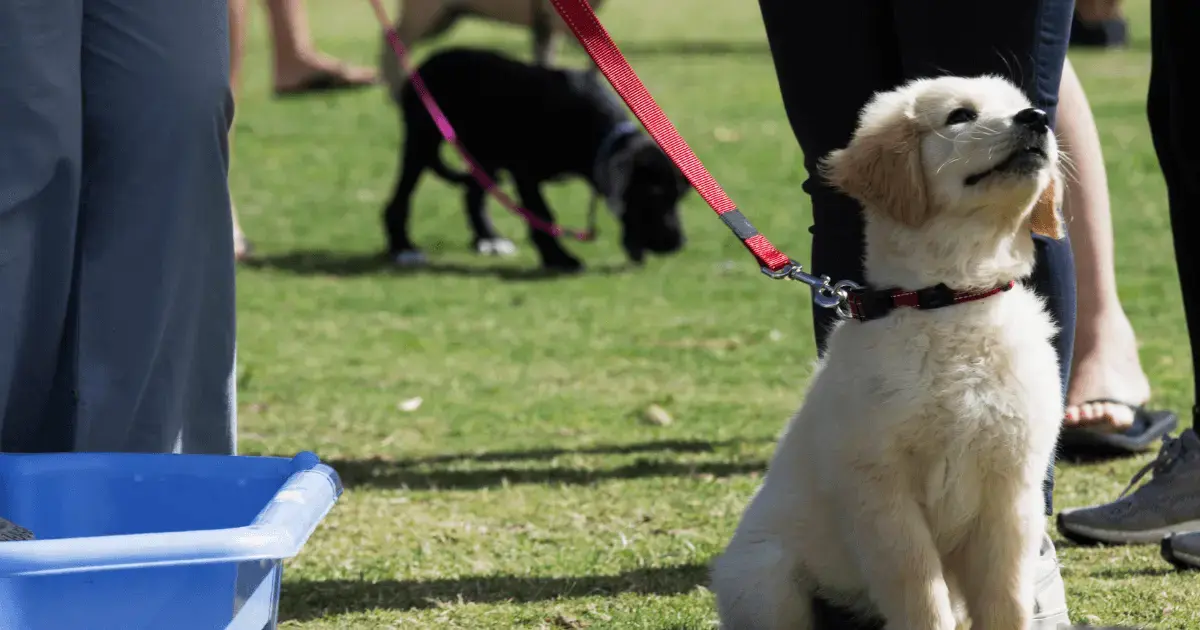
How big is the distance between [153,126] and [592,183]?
14.7ft

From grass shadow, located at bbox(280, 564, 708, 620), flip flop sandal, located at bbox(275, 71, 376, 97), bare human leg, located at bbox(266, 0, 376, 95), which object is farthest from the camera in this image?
flip flop sandal, located at bbox(275, 71, 376, 97)

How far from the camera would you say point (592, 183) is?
21.9 ft

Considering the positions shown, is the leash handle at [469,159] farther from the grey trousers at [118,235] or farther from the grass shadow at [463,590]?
the grey trousers at [118,235]

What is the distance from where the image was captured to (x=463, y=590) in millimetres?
2609

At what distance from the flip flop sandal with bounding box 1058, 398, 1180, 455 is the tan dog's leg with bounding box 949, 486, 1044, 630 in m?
1.35

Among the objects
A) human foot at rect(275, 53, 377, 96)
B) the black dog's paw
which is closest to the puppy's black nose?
the black dog's paw

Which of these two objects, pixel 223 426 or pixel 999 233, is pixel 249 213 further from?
pixel 999 233

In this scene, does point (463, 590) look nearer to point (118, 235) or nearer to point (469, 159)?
point (118, 235)

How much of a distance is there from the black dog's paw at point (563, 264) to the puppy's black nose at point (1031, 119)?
14.5 ft

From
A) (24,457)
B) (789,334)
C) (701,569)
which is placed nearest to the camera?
(24,457)

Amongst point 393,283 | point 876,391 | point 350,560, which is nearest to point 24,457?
point 350,560

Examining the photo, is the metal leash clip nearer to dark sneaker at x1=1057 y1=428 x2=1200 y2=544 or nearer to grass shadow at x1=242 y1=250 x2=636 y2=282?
dark sneaker at x1=1057 y1=428 x2=1200 y2=544

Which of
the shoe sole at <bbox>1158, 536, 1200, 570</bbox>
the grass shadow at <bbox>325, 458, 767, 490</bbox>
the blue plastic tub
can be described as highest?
the blue plastic tub

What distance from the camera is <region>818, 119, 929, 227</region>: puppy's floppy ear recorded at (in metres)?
2.05
